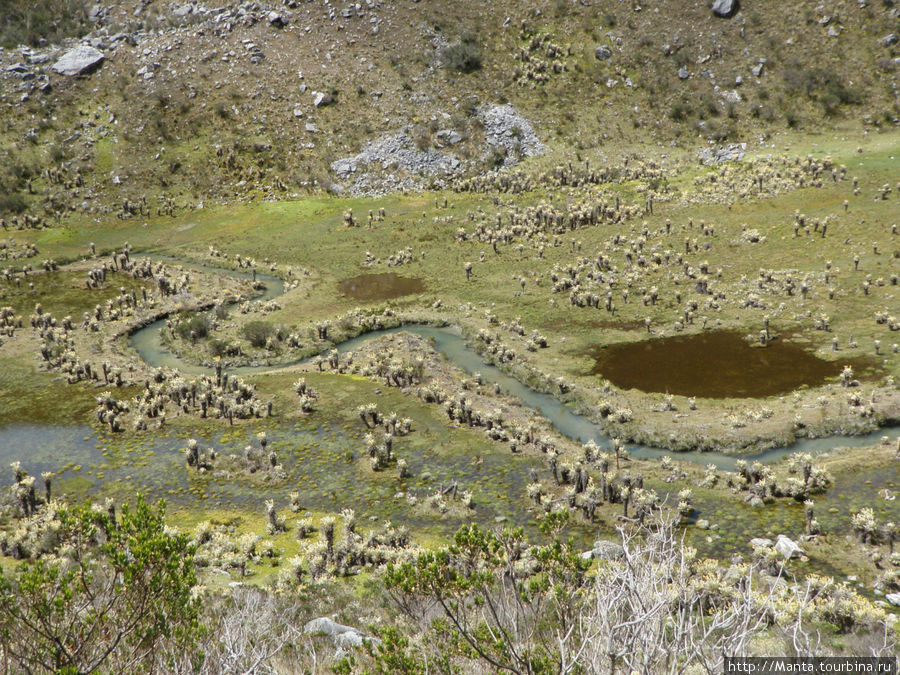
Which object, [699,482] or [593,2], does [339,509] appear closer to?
[699,482]

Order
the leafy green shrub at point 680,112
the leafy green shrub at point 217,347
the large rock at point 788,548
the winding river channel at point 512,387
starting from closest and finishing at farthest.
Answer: the large rock at point 788,548, the winding river channel at point 512,387, the leafy green shrub at point 217,347, the leafy green shrub at point 680,112

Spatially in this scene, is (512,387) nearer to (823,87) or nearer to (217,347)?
(217,347)

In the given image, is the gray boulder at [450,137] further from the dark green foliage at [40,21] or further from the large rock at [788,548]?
the large rock at [788,548]

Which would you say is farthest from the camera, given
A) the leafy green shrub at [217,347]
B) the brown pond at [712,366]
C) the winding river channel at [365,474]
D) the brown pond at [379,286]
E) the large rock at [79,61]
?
the large rock at [79,61]

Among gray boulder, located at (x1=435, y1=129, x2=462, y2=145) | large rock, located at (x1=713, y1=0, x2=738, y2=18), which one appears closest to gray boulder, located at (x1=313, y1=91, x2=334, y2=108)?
gray boulder, located at (x1=435, y1=129, x2=462, y2=145)

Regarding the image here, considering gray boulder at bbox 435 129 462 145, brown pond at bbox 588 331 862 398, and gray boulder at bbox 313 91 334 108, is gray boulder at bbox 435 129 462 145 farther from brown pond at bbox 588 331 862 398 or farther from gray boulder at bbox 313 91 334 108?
brown pond at bbox 588 331 862 398

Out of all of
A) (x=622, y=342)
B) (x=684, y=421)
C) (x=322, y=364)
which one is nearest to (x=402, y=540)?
(x=684, y=421)

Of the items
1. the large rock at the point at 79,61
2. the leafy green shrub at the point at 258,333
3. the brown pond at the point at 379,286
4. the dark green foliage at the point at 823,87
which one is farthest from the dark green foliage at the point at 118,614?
the large rock at the point at 79,61
